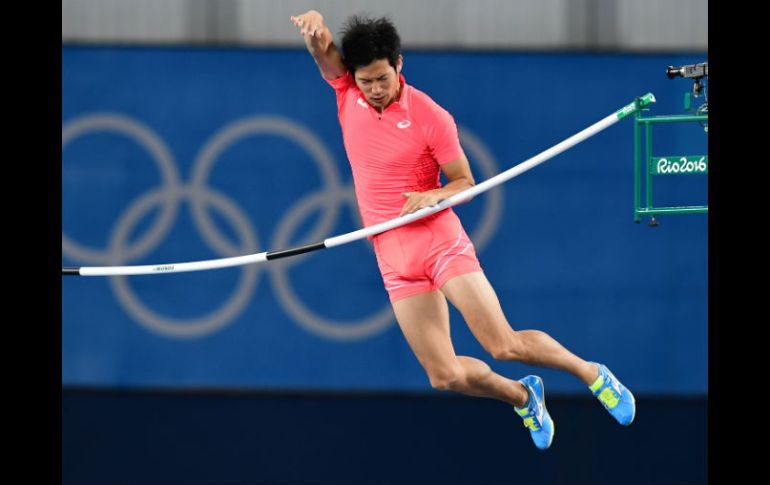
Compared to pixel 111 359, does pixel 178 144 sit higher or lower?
higher

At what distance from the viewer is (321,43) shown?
25.4ft

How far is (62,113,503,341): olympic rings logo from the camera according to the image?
36.8 ft

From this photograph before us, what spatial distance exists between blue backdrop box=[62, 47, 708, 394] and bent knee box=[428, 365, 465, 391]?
310 cm

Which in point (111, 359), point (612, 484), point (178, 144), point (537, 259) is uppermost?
point (178, 144)

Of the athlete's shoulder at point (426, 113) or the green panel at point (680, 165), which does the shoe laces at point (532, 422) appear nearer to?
the green panel at point (680, 165)

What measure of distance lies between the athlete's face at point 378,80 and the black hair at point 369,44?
4 centimetres

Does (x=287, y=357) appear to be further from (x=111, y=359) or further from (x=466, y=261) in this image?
(x=466, y=261)

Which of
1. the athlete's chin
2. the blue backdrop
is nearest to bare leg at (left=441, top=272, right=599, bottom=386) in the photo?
the athlete's chin

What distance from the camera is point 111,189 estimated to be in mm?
11367

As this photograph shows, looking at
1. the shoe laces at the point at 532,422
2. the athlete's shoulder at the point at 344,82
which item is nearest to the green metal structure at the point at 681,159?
the shoe laces at the point at 532,422

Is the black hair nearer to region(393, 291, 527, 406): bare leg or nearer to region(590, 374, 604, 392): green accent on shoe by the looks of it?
region(393, 291, 527, 406): bare leg
